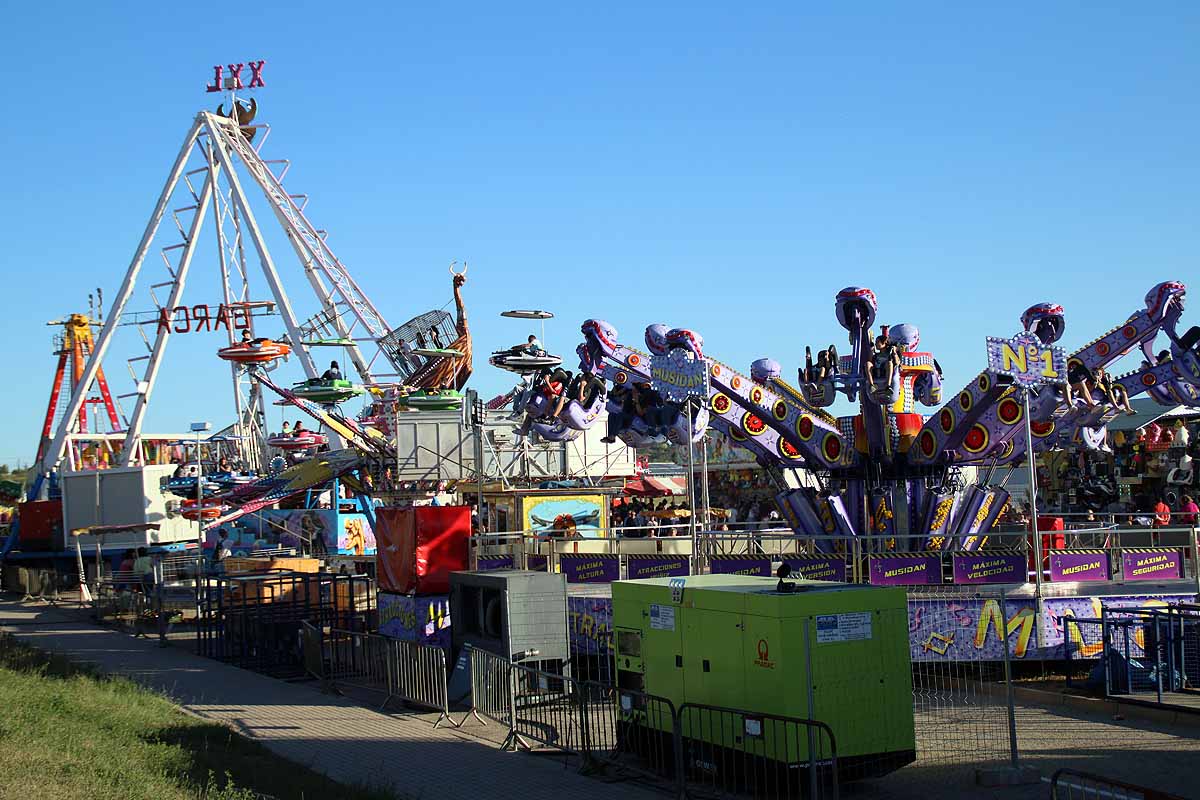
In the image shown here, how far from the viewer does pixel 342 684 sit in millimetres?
18812

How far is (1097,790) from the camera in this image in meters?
9.36

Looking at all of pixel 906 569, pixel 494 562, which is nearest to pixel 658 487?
pixel 494 562

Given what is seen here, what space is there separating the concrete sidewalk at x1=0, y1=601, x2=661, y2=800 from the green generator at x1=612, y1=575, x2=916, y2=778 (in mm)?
1478

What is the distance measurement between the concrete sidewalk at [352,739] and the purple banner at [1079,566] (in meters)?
8.34

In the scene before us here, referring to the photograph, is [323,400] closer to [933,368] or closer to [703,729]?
[933,368]

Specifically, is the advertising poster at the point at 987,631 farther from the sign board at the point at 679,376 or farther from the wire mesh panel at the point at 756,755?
the sign board at the point at 679,376

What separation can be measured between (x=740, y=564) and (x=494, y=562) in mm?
5015

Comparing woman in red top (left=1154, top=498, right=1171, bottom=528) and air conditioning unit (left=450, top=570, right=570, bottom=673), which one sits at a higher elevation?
woman in red top (left=1154, top=498, right=1171, bottom=528)

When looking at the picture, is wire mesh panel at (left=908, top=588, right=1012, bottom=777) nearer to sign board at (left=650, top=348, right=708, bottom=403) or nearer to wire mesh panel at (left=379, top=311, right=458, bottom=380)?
sign board at (left=650, top=348, right=708, bottom=403)

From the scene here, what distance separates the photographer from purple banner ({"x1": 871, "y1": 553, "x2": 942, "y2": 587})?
1738 centimetres

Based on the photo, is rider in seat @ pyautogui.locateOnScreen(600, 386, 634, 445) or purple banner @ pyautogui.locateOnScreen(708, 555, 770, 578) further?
rider in seat @ pyautogui.locateOnScreen(600, 386, 634, 445)

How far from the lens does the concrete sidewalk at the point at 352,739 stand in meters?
12.3

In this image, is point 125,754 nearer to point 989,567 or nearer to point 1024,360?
point 989,567

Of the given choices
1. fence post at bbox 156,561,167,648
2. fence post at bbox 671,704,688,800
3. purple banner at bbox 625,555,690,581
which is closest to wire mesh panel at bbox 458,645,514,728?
fence post at bbox 671,704,688,800
